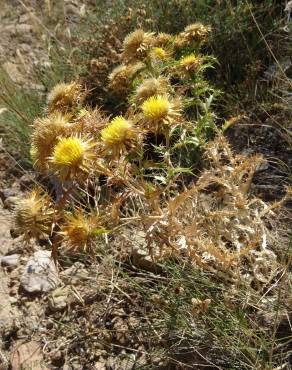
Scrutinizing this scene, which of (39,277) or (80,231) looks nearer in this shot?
(80,231)

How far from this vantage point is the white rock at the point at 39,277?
274cm

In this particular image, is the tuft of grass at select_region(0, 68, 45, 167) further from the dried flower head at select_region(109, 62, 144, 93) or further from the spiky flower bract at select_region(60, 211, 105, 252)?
the spiky flower bract at select_region(60, 211, 105, 252)

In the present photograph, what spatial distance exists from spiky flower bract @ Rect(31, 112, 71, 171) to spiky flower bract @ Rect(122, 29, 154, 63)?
61 cm

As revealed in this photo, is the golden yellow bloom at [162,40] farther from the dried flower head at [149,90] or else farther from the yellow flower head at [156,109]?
the yellow flower head at [156,109]

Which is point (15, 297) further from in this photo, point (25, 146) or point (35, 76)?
point (35, 76)

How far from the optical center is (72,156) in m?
1.79

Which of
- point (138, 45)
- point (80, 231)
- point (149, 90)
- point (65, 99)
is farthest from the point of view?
point (138, 45)

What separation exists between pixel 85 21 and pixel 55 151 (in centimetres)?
318

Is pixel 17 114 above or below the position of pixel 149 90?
below

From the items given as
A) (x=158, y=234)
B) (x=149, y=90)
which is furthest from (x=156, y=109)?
(x=158, y=234)

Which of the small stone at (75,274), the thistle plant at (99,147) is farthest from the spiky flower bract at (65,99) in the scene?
the small stone at (75,274)

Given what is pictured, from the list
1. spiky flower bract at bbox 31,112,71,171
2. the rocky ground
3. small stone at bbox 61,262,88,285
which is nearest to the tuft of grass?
the rocky ground

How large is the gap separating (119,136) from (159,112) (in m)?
0.21

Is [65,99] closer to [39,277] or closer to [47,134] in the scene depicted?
[47,134]
